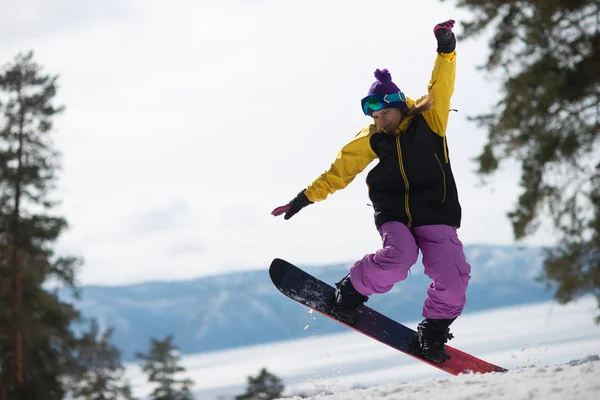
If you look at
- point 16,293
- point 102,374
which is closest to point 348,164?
point 16,293

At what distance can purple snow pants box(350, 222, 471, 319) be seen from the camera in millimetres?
5348

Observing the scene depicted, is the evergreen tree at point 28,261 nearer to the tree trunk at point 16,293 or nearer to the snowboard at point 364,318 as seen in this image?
the tree trunk at point 16,293

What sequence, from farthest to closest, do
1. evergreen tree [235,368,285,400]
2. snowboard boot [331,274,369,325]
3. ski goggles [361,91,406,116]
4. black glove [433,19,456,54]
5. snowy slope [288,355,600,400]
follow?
evergreen tree [235,368,285,400]
snowboard boot [331,274,369,325]
ski goggles [361,91,406,116]
black glove [433,19,456,54]
snowy slope [288,355,600,400]

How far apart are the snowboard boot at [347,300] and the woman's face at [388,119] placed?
112 cm

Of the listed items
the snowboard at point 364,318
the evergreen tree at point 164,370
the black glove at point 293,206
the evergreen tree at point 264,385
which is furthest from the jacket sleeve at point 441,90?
the evergreen tree at point 164,370

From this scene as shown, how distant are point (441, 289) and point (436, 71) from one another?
1471 millimetres

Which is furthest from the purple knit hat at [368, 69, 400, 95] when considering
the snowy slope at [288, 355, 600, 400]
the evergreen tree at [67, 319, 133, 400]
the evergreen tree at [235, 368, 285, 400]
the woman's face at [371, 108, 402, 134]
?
the evergreen tree at [67, 319, 133, 400]

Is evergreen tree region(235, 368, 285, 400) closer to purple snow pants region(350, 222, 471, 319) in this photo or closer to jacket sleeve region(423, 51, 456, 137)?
purple snow pants region(350, 222, 471, 319)

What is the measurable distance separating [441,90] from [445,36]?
352 millimetres

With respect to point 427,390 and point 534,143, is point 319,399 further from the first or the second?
point 534,143

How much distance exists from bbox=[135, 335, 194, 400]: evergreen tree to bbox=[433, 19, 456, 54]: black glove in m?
37.1

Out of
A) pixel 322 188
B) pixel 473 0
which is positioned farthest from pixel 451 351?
pixel 473 0

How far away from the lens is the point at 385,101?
546cm

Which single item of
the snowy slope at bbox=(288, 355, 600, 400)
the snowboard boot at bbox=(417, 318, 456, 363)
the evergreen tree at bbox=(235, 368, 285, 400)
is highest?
the evergreen tree at bbox=(235, 368, 285, 400)
